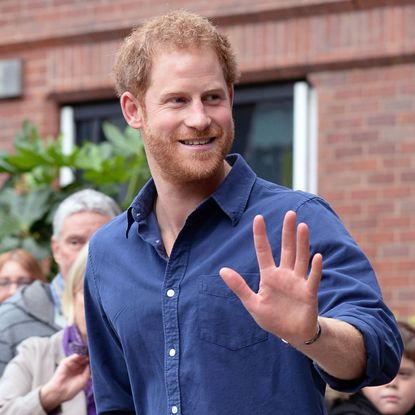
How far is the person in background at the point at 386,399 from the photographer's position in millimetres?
4941

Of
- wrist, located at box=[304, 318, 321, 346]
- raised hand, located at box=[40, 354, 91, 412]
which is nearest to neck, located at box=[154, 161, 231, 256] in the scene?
wrist, located at box=[304, 318, 321, 346]

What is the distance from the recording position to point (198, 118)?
2.94 m

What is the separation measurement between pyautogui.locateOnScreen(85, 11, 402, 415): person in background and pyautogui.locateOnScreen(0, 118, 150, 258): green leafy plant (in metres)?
3.84

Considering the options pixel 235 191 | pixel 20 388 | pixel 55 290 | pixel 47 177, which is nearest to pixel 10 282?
pixel 55 290

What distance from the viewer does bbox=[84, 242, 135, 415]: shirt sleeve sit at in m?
3.37

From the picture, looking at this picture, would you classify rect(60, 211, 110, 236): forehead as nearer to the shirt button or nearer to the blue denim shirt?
the blue denim shirt

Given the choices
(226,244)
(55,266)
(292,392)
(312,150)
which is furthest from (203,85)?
(312,150)

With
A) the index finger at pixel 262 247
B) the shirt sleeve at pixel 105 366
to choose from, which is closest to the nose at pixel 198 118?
the index finger at pixel 262 247

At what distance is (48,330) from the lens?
5219 millimetres

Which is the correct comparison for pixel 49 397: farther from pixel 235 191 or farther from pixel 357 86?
pixel 357 86

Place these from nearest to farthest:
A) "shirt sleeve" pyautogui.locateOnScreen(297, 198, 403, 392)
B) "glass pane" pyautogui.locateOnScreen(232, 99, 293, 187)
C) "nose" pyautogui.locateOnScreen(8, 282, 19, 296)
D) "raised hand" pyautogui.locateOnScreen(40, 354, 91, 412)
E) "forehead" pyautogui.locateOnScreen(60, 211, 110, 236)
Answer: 1. "shirt sleeve" pyautogui.locateOnScreen(297, 198, 403, 392)
2. "raised hand" pyautogui.locateOnScreen(40, 354, 91, 412)
3. "forehead" pyautogui.locateOnScreen(60, 211, 110, 236)
4. "nose" pyautogui.locateOnScreen(8, 282, 19, 296)
5. "glass pane" pyautogui.locateOnScreen(232, 99, 293, 187)

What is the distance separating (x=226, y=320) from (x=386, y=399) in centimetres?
225

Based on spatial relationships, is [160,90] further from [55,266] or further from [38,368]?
[55,266]

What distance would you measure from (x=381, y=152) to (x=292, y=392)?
4.70 meters
